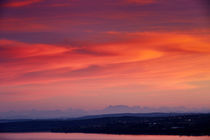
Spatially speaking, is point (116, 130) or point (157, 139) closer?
point (157, 139)

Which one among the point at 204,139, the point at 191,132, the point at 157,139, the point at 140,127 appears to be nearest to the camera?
the point at 204,139

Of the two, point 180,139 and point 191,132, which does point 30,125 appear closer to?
point 191,132

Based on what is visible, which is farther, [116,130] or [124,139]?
[116,130]

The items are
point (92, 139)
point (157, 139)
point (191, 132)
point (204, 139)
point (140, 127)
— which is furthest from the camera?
point (140, 127)

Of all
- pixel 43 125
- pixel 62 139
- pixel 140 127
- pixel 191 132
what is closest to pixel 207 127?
pixel 191 132

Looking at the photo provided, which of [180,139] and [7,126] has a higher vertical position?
[7,126]

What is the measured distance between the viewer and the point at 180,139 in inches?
1123

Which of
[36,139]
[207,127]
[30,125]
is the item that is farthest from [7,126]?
[207,127]

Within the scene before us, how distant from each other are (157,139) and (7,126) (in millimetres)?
32922

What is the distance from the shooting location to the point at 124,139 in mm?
30938

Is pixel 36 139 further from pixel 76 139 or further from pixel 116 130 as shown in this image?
pixel 116 130

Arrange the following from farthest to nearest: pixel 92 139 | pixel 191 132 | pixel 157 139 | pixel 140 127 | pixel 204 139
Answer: pixel 140 127
pixel 191 132
pixel 92 139
pixel 157 139
pixel 204 139

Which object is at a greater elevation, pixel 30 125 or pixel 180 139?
pixel 30 125

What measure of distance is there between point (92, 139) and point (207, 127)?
31.6 feet
